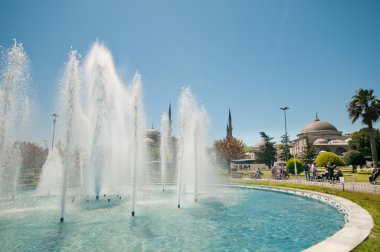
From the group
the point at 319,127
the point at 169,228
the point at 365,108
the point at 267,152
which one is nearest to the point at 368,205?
the point at 169,228

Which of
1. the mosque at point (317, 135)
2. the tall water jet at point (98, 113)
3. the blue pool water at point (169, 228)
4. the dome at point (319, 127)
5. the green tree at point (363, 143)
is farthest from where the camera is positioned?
the dome at point (319, 127)

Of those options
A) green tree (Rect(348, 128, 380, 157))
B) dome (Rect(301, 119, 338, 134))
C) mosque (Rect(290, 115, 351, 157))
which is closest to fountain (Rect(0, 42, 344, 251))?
green tree (Rect(348, 128, 380, 157))

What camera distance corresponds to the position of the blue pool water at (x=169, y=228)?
702 centimetres

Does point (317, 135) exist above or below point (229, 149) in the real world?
above

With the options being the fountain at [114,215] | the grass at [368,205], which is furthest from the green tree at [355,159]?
the fountain at [114,215]

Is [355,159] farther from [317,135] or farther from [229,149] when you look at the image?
[317,135]

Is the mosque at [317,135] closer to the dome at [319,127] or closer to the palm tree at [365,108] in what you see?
the dome at [319,127]

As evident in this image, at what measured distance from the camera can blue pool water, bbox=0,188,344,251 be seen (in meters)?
7.02

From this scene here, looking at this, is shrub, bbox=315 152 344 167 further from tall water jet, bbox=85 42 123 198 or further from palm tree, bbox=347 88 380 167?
tall water jet, bbox=85 42 123 198

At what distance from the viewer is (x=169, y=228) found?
348 inches

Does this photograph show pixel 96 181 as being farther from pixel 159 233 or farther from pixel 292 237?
pixel 292 237

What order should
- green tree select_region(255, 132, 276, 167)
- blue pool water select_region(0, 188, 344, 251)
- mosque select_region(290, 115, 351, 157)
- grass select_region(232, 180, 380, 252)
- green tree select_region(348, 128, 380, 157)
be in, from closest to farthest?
1. grass select_region(232, 180, 380, 252)
2. blue pool water select_region(0, 188, 344, 251)
3. green tree select_region(348, 128, 380, 157)
4. green tree select_region(255, 132, 276, 167)
5. mosque select_region(290, 115, 351, 157)

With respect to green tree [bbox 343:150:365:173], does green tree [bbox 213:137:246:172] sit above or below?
above

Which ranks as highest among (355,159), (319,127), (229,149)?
(319,127)
